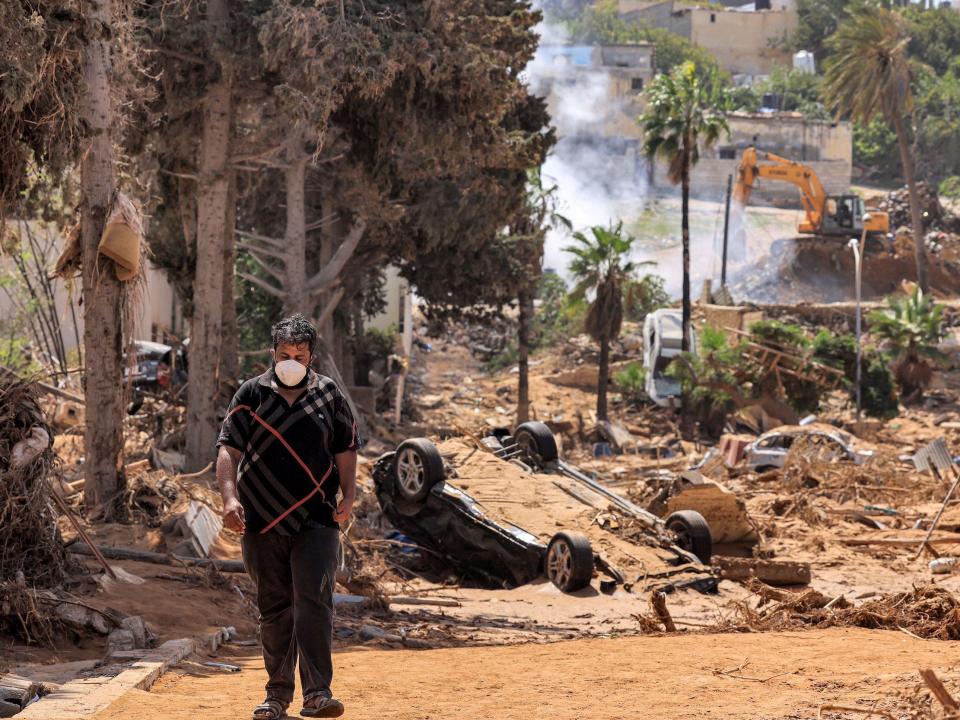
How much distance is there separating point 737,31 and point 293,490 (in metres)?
129

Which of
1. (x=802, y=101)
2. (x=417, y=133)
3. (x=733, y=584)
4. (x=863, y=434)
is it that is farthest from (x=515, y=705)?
(x=802, y=101)

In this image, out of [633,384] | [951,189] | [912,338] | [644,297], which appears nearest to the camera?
[644,297]

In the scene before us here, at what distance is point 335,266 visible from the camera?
31094mm

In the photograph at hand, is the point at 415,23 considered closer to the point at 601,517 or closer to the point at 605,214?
the point at 601,517

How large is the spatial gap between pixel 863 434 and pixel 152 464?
99.9 feet

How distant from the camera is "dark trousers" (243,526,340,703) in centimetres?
706

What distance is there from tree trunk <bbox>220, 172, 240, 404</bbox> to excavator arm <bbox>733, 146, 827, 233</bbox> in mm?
46758

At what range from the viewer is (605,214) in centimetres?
8762

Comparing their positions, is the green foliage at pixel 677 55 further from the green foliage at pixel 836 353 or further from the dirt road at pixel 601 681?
the dirt road at pixel 601 681

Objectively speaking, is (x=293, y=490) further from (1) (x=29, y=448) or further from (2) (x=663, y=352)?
(2) (x=663, y=352)

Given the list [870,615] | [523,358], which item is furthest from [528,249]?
[870,615]

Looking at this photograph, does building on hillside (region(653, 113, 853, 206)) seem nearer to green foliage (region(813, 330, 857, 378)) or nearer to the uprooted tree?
green foliage (region(813, 330, 857, 378))

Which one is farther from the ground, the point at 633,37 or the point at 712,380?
the point at 633,37

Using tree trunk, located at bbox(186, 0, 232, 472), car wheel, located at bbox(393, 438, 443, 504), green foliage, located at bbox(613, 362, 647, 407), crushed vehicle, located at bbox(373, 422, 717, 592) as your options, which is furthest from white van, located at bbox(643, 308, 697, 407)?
car wheel, located at bbox(393, 438, 443, 504)
